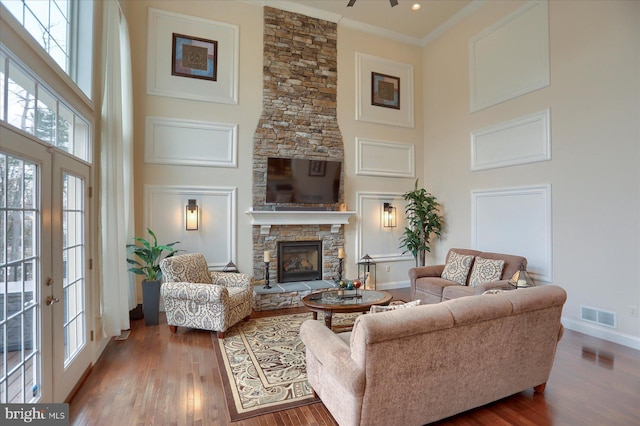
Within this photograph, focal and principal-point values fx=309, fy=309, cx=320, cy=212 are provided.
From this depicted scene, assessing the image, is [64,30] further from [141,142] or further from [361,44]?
[361,44]

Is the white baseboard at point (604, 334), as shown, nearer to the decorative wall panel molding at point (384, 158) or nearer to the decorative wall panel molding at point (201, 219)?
the decorative wall panel molding at point (384, 158)

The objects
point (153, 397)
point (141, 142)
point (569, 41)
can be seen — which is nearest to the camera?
point (153, 397)

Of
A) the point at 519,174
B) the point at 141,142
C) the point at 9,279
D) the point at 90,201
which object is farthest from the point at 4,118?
the point at 519,174

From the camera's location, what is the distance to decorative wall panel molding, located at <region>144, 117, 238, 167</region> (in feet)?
16.2

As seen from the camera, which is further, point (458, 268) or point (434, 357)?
point (458, 268)

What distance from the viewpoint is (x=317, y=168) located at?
575 centimetres

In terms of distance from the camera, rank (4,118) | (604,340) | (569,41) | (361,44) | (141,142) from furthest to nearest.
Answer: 1. (361,44)
2. (141,142)
3. (569,41)
4. (604,340)
5. (4,118)

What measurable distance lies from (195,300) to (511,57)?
603cm

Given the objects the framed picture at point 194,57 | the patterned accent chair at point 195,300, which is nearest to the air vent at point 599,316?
the patterned accent chair at point 195,300

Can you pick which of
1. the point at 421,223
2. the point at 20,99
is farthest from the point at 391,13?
the point at 20,99

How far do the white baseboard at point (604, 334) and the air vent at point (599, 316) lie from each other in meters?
0.08

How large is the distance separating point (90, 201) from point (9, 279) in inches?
57.9

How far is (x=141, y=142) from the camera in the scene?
16.0ft

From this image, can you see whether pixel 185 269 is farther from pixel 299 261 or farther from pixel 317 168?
pixel 317 168
